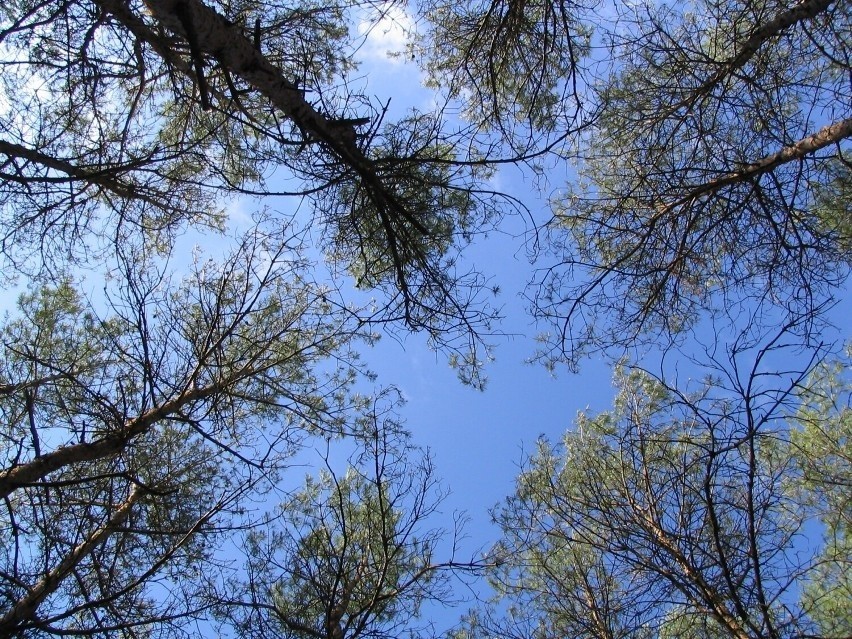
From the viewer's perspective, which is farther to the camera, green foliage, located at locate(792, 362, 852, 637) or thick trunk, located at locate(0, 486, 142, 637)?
green foliage, located at locate(792, 362, 852, 637)

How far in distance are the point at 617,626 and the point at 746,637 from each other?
6.63 ft

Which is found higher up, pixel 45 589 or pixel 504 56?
pixel 504 56

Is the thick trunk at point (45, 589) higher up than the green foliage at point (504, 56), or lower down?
lower down

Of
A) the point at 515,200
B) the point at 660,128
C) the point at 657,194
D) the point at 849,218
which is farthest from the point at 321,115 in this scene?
the point at 849,218

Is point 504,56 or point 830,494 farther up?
point 504,56

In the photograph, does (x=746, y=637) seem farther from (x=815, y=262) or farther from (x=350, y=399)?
(x=350, y=399)

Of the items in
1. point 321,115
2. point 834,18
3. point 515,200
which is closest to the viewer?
point 321,115

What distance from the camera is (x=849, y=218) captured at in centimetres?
414

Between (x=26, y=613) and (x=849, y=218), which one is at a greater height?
(x=849, y=218)

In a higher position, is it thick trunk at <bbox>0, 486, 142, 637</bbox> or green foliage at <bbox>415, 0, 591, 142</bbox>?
green foliage at <bbox>415, 0, 591, 142</bbox>

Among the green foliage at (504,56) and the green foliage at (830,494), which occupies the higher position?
the green foliage at (504,56)

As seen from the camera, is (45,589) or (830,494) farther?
(830,494)

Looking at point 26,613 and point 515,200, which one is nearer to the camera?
point 26,613

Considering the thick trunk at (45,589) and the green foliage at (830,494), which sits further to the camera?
the green foliage at (830,494)
